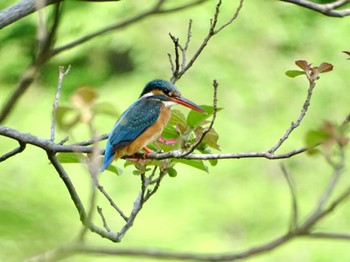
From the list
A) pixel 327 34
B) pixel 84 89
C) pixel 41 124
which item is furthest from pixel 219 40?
pixel 84 89

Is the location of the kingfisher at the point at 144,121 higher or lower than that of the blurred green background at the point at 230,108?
higher

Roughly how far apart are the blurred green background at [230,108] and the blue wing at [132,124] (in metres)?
1.68

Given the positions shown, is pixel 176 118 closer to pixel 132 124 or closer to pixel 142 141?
pixel 142 141

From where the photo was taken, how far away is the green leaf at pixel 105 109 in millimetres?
822

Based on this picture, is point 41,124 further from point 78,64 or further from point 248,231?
point 248,231

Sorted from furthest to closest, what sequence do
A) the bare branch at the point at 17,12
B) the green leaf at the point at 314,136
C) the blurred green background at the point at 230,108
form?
the blurred green background at the point at 230,108
the bare branch at the point at 17,12
the green leaf at the point at 314,136

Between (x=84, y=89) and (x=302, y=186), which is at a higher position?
(x=84, y=89)

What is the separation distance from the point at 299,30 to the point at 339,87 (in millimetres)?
477

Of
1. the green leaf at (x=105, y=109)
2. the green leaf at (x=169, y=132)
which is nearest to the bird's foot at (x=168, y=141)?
the green leaf at (x=169, y=132)

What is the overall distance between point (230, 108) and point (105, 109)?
5.17 meters

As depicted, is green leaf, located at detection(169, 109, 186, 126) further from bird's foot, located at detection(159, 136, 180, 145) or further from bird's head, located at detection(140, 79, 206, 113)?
bird's head, located at detection(140, 79, 206, 113)

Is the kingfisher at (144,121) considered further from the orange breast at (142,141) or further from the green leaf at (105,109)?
the green leaf at (105,109)

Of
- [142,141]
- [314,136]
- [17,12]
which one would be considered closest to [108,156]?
[142,141]

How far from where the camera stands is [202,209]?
16.9 ft
